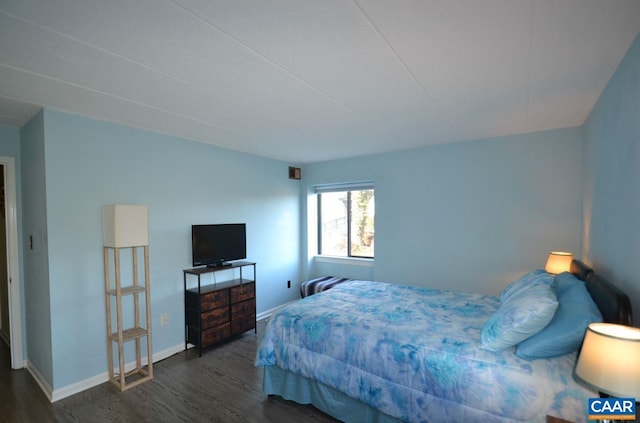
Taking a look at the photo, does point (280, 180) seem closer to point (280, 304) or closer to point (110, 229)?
point (280, 304)

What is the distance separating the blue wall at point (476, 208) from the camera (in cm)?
322

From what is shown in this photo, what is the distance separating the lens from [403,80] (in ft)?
6.63

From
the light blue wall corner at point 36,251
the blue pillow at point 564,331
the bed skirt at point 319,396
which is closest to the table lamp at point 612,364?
the blue pillow at point 564,331

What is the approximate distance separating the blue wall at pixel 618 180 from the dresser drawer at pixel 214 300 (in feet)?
11.5

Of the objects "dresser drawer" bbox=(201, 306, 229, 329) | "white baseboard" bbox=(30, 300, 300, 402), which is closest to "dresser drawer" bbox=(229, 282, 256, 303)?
"dresser drawer" bbox=(201, 306, 229, 329)

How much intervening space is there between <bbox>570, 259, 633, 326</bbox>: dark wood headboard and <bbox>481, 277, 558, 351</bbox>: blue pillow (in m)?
0.21

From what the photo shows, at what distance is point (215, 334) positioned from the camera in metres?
3.44

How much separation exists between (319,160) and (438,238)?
226cm

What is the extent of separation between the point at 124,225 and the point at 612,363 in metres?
3.31

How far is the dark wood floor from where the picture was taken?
7.52 feet

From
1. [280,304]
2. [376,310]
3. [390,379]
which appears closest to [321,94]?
[376,310]

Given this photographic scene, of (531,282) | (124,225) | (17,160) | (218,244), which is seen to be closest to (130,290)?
(124,225)

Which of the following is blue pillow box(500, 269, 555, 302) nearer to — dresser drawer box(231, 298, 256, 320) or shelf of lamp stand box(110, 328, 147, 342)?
dresser drawer box(231, 298, 256, 320)

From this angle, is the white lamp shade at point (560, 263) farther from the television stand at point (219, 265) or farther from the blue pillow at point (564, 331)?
the television stand at point (219, 265)
